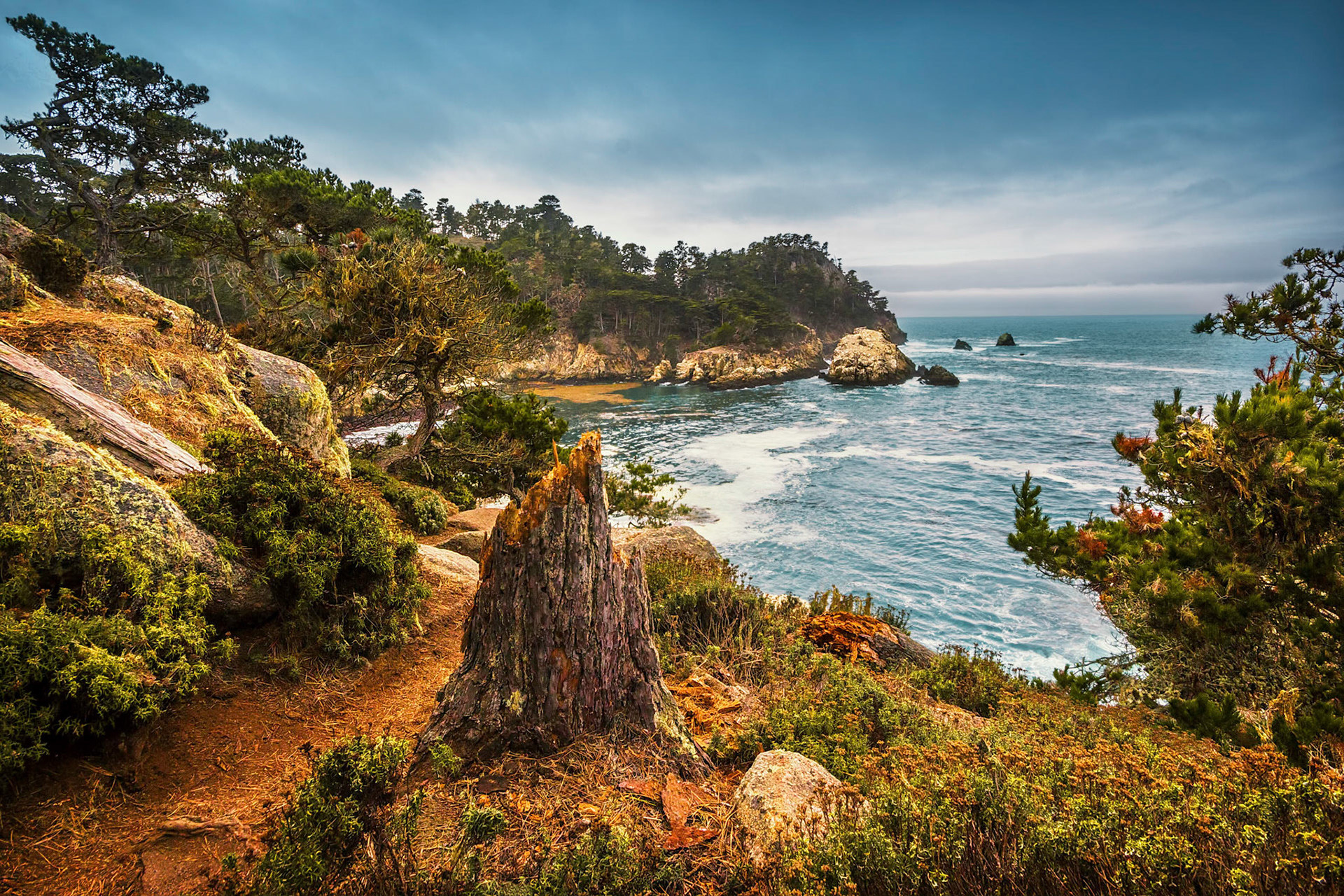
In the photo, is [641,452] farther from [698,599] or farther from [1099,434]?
[1099,434]

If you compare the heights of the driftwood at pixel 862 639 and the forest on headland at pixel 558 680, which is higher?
the forest on headland at pixel 558 680

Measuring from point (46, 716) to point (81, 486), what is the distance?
1.59 meters

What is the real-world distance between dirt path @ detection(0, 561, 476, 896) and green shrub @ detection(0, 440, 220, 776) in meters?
0.20

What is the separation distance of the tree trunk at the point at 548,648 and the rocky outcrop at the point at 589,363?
2601 inches

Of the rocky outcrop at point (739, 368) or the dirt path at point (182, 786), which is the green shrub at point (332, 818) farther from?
the rocky outcrop at point (739, 368)

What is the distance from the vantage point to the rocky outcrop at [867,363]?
206 feet

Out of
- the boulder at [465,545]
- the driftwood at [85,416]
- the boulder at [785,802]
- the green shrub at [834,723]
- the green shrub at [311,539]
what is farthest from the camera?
the boulder at [465,545]

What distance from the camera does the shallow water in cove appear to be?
49.5ft

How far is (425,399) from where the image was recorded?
1305cm

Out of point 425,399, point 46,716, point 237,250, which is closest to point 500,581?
point 46,716

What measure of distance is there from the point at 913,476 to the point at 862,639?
21.8m

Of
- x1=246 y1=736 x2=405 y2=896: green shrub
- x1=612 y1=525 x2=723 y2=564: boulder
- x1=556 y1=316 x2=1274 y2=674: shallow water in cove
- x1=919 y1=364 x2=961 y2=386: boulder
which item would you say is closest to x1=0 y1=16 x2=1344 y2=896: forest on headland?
x1=246 y1=736 x2=405 y2=896: green shrub

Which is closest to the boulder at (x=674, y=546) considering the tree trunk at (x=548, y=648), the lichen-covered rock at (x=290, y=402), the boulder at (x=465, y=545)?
the boulder at (x=465, y=545)

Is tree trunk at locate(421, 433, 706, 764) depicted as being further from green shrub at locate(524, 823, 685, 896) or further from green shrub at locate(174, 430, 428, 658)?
green shrub at locate(174, 430, 428, 658)
